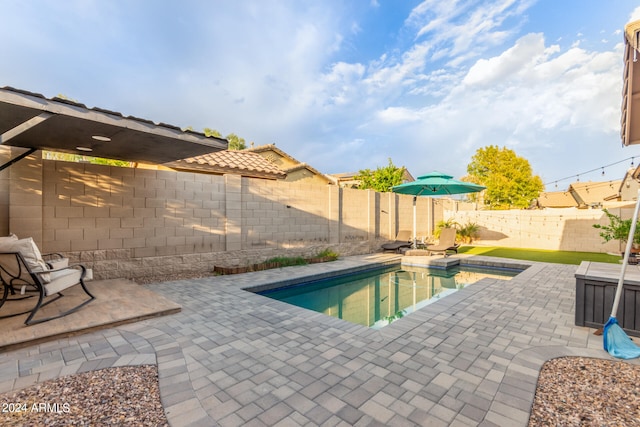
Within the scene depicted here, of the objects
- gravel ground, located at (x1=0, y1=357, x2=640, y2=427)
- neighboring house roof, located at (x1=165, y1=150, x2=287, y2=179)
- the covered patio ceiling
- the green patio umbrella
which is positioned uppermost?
neighboring house roof, located at (x1=165, y1=150, x2=287, y2=179)

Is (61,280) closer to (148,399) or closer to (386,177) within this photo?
(148,399)

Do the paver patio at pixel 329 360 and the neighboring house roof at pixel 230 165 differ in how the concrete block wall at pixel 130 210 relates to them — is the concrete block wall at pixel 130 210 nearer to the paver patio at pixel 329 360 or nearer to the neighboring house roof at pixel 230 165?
the neighboring house roof at pixel 230 165

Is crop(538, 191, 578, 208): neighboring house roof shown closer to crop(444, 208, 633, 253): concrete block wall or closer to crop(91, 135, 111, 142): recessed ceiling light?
crop(444, 208, 633, 253): concrete block wall

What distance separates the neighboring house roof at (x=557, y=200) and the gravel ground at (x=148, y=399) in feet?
122

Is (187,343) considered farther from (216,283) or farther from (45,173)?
(45,173)

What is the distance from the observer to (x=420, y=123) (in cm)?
2533

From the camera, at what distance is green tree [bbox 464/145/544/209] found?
74.6 ft

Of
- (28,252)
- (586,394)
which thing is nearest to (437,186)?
(586,394)

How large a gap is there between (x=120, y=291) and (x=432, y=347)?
5715mm

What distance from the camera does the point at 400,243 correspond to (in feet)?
42.3

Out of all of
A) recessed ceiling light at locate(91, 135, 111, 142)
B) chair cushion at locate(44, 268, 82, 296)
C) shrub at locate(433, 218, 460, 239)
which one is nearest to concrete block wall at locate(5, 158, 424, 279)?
recessed ceiling light at locate(91, 135, 111, 142)

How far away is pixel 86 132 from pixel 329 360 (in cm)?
513

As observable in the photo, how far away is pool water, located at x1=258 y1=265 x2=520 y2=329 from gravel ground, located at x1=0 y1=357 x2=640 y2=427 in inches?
103

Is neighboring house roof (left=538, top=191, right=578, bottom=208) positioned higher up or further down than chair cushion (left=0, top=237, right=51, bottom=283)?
higher up
